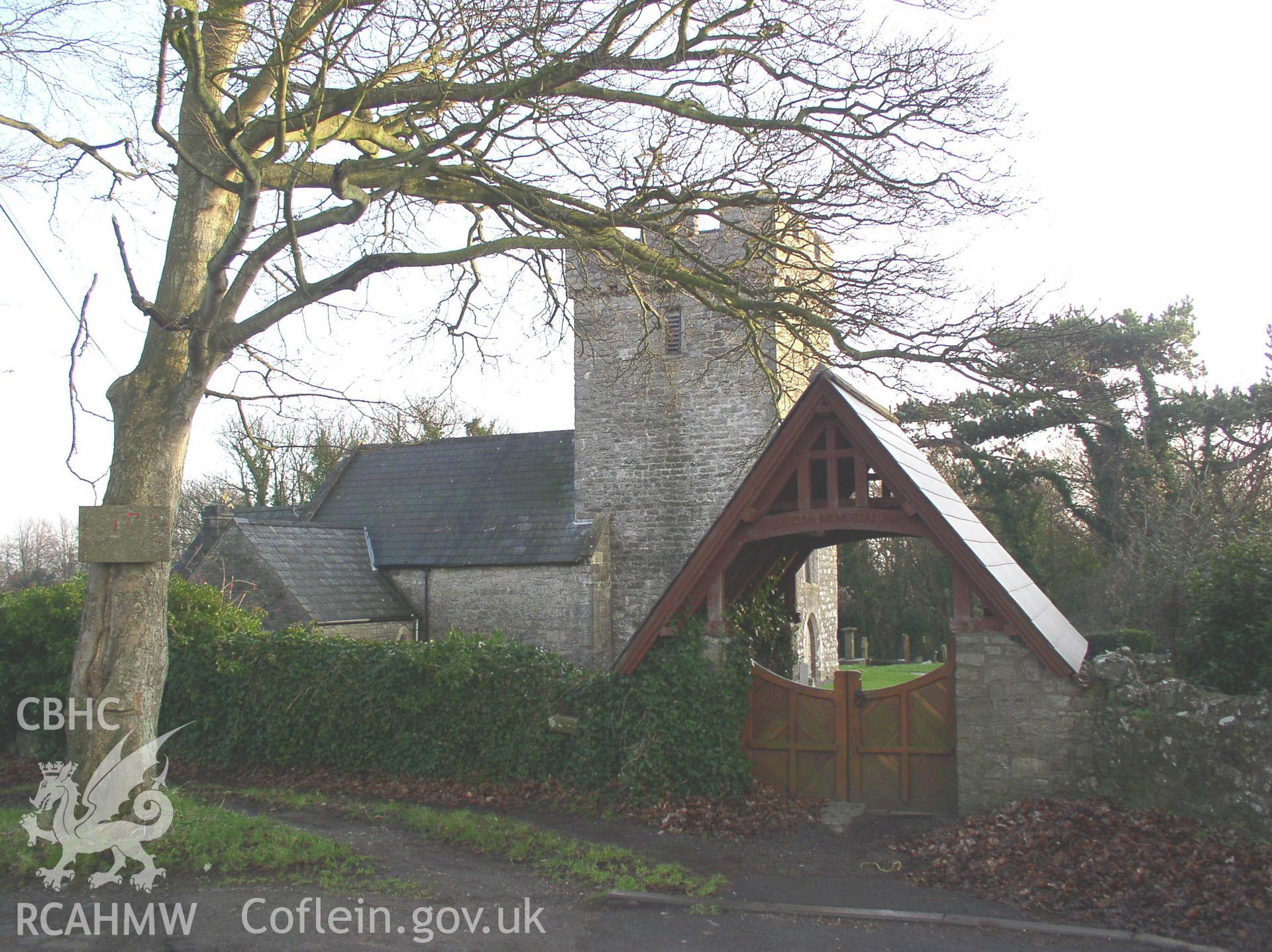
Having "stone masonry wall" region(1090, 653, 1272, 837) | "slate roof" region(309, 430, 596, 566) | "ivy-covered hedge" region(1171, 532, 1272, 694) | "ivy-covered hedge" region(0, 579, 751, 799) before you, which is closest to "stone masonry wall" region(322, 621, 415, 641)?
"slate roof" region(309, 430, 596, 566)

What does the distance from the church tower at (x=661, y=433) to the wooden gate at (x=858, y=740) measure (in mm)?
9914

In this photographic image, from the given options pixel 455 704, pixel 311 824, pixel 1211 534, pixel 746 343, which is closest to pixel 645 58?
pixel 746 343

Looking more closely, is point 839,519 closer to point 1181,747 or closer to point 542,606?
point 1181,747

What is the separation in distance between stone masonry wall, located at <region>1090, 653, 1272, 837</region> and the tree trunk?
7931 millimetres

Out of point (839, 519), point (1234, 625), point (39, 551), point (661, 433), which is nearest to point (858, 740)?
point (839, 519)

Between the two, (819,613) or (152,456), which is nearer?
(152,456)

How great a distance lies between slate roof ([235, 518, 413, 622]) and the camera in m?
18.0

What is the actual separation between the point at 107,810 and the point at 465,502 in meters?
14.5

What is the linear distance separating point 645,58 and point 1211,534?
1513 centimetres

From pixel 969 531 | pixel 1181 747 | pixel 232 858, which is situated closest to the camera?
pixel 1181 747

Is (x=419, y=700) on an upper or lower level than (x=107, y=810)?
upper

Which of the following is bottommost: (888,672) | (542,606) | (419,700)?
(888,672)

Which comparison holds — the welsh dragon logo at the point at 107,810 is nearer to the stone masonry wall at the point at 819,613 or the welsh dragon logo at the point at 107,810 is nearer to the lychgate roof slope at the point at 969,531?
the lychgate roof slope at the point at 969,531

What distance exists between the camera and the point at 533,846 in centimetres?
771
